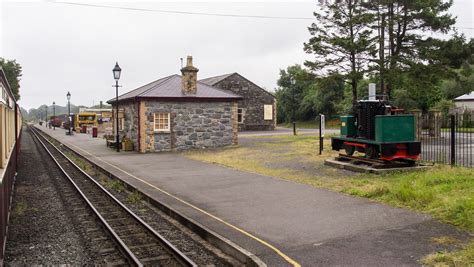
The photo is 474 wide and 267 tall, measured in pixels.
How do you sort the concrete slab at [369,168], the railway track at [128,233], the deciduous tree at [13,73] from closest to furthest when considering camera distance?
the railway track at [128,233]
the concrete slab at [369,168]
the deciduous tree at [13,73]

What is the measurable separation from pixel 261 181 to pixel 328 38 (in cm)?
1509

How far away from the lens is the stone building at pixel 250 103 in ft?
136

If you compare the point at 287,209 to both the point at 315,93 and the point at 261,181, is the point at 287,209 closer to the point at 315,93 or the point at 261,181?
the point at 261,181

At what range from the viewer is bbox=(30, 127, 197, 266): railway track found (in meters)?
6.50

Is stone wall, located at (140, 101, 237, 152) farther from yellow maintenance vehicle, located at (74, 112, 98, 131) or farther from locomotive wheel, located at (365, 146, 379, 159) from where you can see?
yellow maintenance vehicle, located at (74, 112, 98, 131)

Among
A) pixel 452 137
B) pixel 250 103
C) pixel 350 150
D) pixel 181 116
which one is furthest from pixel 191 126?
pixel 250 103

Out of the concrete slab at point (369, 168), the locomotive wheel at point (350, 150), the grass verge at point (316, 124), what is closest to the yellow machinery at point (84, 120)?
the grass verge at point (316, 124)

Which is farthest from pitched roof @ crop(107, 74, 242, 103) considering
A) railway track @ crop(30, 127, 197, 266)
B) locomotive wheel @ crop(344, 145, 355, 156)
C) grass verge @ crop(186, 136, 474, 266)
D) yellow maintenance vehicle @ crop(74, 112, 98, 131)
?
yellow maintenance vehicle @ crop(74, 112, 98, 131)

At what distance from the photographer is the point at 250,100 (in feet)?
138

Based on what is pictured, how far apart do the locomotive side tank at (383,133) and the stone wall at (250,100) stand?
26770mm

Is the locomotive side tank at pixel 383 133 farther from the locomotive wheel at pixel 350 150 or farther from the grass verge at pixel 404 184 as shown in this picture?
the grass verge at pixel 404 184

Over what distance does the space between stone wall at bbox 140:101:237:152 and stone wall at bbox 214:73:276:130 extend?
17255 mm

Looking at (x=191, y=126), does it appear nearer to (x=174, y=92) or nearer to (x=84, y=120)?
(x=174, y=92)

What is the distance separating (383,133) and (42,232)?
9.45m
